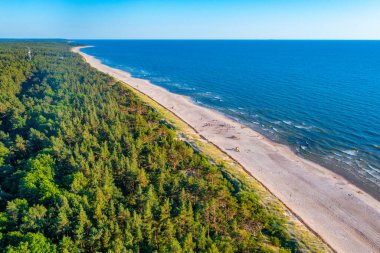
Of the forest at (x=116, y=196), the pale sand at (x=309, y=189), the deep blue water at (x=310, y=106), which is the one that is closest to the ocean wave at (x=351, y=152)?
the deep blue water at (x=310, y=106)

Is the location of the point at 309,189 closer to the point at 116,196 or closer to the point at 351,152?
the point at 351,152

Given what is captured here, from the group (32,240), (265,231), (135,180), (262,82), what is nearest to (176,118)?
(135,180)

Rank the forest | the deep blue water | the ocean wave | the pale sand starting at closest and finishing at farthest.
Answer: the forest
the pale sand
the ocean wave
the deep blue water

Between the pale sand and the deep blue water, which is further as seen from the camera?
the deep blue water

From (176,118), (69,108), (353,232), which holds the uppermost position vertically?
(69,108)

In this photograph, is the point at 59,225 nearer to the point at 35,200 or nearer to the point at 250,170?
the point at 35,200

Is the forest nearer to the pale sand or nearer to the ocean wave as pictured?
the pale sand

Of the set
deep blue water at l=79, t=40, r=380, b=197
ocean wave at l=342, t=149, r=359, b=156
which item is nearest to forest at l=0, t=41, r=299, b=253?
deep blue water at l=79, t=40, r=380, b=197
